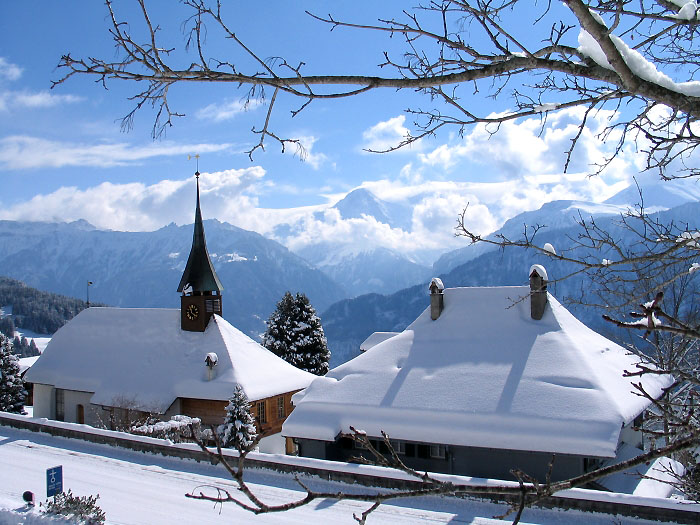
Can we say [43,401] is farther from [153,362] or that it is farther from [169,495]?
[169,495]

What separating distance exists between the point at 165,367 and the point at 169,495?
611 inches

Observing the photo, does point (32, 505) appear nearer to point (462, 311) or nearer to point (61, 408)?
point (462, 311)

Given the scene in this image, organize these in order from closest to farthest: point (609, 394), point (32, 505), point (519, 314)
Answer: point (32, 505)
point (609, 394)
point (519, 314)

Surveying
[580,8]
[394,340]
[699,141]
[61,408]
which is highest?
[580,8]

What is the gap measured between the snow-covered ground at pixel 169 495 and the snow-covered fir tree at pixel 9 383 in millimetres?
21752

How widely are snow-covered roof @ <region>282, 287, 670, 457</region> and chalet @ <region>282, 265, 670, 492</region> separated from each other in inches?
1.2

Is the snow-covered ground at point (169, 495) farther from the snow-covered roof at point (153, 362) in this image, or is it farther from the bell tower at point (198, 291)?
the bell tower at point (198, 291)

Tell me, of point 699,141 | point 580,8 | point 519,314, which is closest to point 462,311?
point 519,314

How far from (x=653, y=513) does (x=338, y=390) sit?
32.9 feet

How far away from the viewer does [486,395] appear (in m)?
16.5

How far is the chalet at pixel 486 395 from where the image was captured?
48.9 ft

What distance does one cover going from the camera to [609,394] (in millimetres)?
15531

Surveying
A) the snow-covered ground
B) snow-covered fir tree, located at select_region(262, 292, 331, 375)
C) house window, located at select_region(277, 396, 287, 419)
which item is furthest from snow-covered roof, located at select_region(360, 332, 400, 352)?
the snow-covered ground

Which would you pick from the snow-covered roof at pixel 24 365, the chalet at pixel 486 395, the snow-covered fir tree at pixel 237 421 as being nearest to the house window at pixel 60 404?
the snow-covered roof at pixel 24 365
